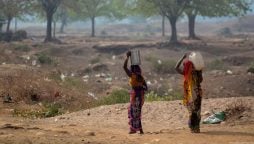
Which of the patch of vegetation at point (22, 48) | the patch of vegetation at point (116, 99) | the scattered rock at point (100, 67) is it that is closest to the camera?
the patch of vegetation at point (116, 99)

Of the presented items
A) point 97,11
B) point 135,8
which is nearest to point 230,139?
point 135,8

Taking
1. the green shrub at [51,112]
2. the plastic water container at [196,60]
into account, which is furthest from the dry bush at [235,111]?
the green shrub at [51,112]

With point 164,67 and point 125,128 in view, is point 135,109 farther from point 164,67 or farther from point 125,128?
point 164,67

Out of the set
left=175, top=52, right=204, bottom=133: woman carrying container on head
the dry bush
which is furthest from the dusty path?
left=175, top=52, right=204, bottom=133: woman carrying container on head

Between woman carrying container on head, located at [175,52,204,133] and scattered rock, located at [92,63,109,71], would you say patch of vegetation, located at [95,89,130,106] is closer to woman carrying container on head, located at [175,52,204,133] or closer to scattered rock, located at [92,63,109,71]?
woman carrying container on head, located at [175,52,204,133]

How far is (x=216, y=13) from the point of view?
A: 4047 centimetres

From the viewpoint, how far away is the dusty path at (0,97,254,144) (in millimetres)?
8219

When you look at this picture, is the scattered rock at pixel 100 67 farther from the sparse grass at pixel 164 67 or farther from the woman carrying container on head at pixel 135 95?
the woman carrying container on head at pixel 135 95

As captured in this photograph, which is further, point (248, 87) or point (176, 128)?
point (248, 87)

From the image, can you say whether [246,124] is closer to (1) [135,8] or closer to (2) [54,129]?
(2) [54,129]

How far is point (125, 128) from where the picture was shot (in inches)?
406

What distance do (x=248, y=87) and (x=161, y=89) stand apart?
3.61m

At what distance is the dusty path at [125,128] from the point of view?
324 inches

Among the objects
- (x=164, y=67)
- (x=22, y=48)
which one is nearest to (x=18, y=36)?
(x=22, y=48)
